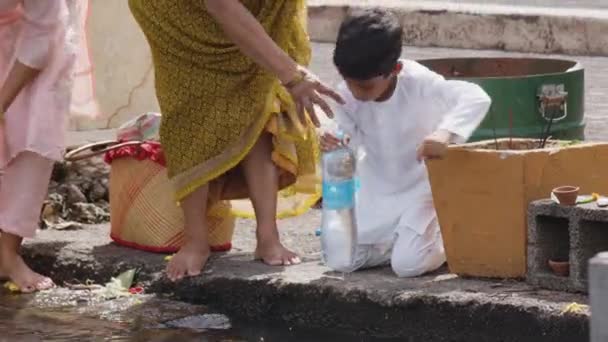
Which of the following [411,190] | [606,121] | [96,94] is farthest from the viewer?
[606,121]

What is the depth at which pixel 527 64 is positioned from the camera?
6.82 meters

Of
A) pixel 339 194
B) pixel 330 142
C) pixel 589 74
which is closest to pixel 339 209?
Answer: pixel 339 194

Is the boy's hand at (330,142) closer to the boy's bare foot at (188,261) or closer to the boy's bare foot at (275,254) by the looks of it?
the boy's bare foot at (275,254)

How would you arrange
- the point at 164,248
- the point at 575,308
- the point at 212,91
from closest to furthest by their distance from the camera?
the point at 575,308, the point at 212,91, the point at 164,248

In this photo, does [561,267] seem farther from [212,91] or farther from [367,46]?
[212,91]

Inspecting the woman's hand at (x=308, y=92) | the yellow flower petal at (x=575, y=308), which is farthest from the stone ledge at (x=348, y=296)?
the woman's hand at (x=308, y=92)

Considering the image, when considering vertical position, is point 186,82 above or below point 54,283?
above

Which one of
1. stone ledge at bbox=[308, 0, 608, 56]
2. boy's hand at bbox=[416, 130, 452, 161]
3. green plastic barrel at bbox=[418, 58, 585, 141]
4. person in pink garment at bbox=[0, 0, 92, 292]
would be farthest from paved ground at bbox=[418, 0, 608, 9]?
boy's hand at bbox=[416, 130, 452, 161]

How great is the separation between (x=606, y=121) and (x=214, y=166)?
3326mm

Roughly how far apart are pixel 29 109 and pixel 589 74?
5.07m

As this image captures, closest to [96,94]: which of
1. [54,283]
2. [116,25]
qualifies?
[116,25]

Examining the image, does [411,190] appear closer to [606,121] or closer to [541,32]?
[606,121]

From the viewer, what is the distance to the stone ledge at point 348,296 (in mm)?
5289

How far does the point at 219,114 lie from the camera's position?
611cm
